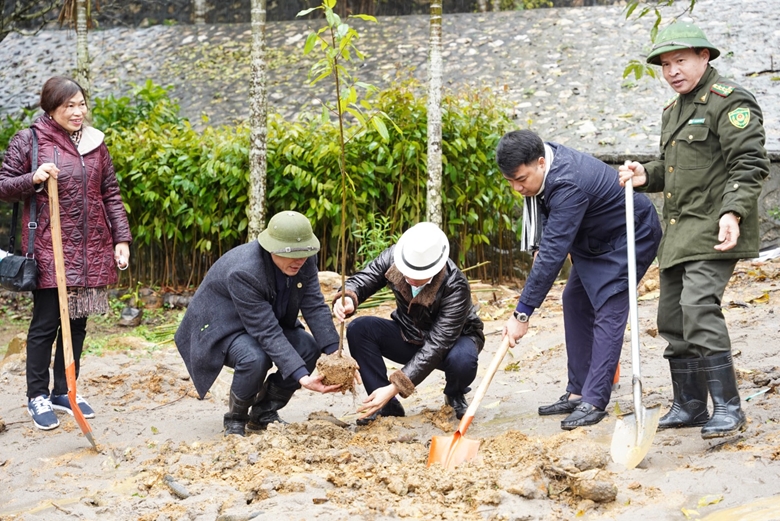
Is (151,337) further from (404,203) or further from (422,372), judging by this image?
(422,372)

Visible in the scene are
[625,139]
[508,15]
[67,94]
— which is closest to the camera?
[67,94]

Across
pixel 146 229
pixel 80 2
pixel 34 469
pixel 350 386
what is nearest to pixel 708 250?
pixel 350 386

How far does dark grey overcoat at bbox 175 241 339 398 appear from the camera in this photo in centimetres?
425

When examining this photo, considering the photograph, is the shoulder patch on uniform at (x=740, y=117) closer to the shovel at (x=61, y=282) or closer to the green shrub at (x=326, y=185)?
the shovel at (x=61, y=282)

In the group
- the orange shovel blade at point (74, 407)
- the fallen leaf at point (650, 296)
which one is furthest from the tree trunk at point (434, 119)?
the orange shovel blade at point (74, 407)

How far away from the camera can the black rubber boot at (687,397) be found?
3.81m

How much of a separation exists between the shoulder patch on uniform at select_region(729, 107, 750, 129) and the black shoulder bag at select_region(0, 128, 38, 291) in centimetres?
364

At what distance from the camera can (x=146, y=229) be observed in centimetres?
896

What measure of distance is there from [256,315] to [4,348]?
16.5 ft

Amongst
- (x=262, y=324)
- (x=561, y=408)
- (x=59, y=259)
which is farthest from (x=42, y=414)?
(x=561, y=408)

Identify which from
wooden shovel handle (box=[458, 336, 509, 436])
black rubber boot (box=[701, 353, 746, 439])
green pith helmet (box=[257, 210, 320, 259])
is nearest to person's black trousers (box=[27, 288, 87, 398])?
green pith helmet (box=[257, 210, 320, 259])

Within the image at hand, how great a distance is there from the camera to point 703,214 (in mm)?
3680

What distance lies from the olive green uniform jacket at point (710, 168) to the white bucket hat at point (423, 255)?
3.61 ft

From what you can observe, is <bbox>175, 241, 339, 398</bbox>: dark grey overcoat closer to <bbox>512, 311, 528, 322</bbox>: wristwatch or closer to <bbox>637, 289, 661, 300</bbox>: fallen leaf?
<bbox>512, 311, 528, 322</bbox>: wristwatch
